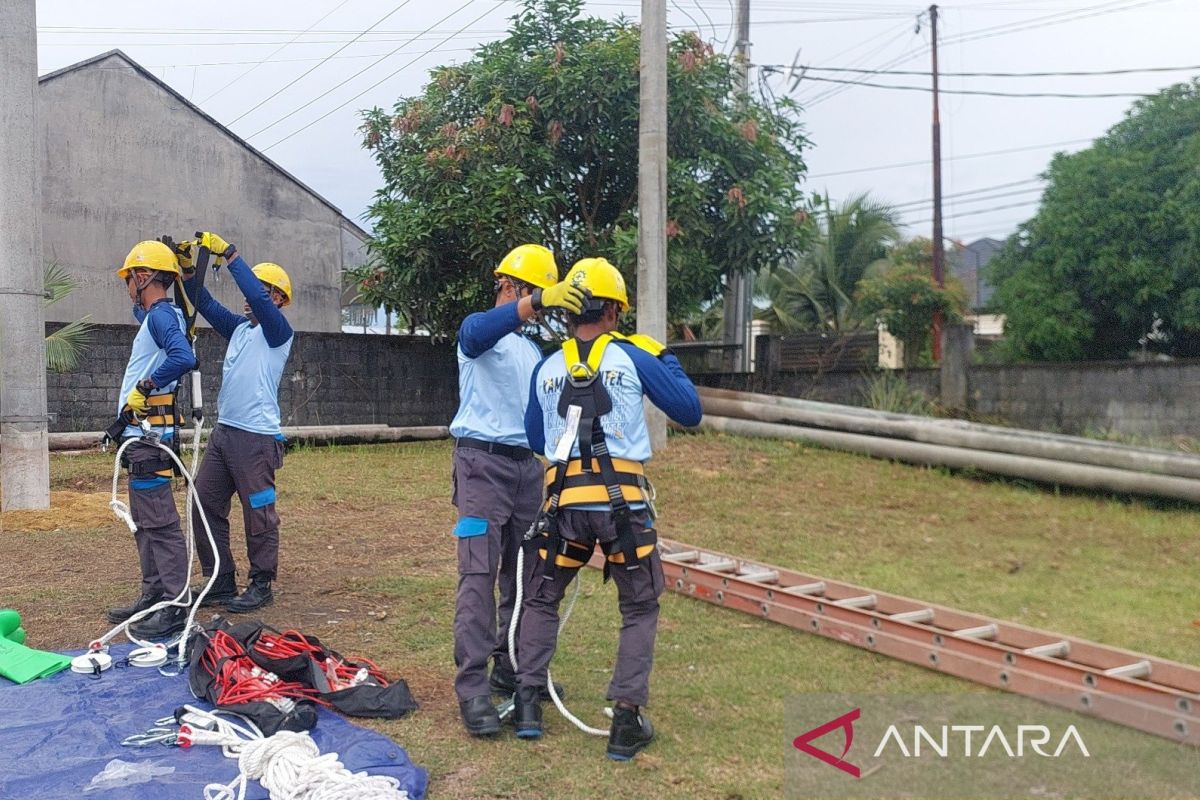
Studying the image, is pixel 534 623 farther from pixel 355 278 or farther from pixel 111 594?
pixel 355 278

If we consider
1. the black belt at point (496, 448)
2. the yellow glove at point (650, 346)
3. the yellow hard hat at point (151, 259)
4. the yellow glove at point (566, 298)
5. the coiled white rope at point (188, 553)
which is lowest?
the coiled white rope at point (188, 553)

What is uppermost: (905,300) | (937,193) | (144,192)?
(937,193)

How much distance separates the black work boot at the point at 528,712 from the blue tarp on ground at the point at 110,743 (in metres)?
0.51

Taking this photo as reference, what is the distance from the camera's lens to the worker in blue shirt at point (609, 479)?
4082 mm

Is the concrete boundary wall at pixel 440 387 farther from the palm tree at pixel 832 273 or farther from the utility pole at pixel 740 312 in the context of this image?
the palm tree at pixel 832 273

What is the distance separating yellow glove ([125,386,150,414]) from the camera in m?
5.75

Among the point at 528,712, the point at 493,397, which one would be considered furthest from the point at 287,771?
the point at 493,397

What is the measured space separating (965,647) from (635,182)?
33.6 feet

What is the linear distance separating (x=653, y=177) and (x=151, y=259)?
273 inches

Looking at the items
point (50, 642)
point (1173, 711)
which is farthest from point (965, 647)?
point (50, 642)

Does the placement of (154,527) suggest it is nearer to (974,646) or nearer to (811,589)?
(811,589)

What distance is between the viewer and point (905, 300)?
23578mm

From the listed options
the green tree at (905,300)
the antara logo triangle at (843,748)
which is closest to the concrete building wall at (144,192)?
the green tree at (905,300)

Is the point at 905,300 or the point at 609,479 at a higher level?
the point at 905,300
